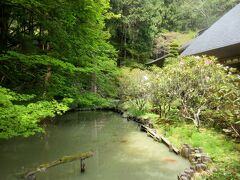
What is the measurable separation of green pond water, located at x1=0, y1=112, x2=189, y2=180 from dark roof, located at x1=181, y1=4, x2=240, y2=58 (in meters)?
5.15

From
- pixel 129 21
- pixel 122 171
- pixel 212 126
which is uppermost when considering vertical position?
pixel 129 21

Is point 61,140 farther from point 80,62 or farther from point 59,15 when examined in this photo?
point 59,15

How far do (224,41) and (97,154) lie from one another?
24.4 feet

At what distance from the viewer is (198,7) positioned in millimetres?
43969

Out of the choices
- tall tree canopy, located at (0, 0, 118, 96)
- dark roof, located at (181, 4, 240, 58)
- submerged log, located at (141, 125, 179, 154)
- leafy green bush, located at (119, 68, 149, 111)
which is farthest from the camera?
leafy green bush, located at (119, 68, 149, 111)

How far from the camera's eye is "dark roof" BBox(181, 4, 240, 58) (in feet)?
41.3

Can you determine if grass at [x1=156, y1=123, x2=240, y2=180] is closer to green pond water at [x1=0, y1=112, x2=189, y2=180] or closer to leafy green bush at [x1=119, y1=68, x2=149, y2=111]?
green pond water at [x1=0, y1=112, x2=189, y2=180]

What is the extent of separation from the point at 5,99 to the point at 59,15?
229 inches

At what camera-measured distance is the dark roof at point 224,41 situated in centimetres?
1258

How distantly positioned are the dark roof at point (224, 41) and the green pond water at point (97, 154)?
5.15 m

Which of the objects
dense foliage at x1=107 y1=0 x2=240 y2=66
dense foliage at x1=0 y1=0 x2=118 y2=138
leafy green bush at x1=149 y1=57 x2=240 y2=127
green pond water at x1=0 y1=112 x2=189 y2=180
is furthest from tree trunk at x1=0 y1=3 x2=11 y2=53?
dense foliage at x1=107 y1=0 x2=240 y2=66

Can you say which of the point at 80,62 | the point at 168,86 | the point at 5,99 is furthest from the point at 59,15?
the point at 168,86

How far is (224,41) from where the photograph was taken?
1308cm

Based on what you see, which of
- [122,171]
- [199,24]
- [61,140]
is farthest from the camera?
[199,24]
